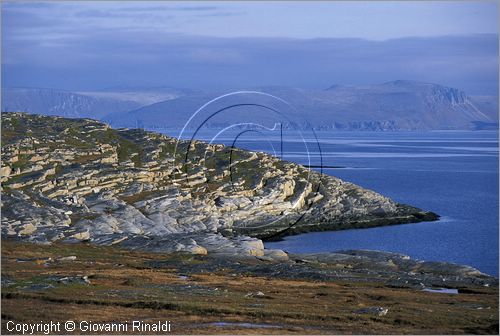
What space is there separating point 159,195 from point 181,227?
10.3 meters

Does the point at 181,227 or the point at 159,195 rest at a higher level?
the point at 159,195

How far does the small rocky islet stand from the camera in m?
55.3

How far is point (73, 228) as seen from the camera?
96188 mm

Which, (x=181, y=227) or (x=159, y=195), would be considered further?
(x=159, y=195)

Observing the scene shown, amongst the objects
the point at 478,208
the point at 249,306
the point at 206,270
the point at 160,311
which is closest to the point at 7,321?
the point at 160,311

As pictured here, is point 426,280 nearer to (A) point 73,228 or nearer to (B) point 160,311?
(B) point 160,311

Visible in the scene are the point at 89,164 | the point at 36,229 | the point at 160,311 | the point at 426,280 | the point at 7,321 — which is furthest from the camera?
the point at 89,164

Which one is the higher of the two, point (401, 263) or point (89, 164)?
point (89, 164)

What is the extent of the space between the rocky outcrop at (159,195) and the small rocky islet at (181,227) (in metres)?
0.23

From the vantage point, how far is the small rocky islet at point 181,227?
181 ft

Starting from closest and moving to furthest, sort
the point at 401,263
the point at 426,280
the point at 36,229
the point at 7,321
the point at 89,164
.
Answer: the point at 7,321 < the point at 426,280 < the point at 401,263 < the point at 36,229 < the point at 89,164

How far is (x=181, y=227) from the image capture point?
106m

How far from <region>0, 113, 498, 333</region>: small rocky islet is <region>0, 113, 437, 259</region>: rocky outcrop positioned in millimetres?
228

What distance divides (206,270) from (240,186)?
49.6 metres
